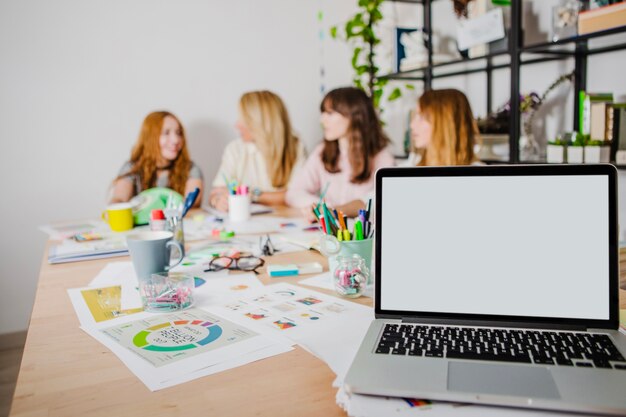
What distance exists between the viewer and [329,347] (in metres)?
0.77

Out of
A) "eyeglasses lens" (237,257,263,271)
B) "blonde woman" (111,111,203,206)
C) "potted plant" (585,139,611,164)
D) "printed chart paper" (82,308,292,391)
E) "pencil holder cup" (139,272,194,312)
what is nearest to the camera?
"printed chart paper" (82,308,292,391)

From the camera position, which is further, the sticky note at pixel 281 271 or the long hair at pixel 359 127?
the long hair at pixel 359 127

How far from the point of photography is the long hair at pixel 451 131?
2.05 metres

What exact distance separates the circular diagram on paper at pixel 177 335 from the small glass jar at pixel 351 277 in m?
0.26

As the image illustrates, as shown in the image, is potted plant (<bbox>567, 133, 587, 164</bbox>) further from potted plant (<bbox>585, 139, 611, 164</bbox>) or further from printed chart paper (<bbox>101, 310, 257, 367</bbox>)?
printed chart paper (<bbox>101, 310, 257, 367</bbox>)

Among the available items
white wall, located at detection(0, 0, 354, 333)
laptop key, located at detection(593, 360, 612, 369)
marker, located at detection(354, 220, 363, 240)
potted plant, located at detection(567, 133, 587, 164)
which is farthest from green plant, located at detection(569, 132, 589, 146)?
white wall, located at detection(0, 0, 354, 333)

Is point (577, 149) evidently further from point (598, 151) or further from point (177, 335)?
point (177, 335)

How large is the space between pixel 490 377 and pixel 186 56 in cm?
280

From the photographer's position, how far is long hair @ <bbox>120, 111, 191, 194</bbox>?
261 centimetres

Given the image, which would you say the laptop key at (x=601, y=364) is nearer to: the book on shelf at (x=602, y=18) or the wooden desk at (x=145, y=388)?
the wooden desk at (x=145, y=388)

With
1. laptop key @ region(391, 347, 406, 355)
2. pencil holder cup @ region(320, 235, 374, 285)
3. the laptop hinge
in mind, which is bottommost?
laptop key @ region(391, 347, 406, 355)

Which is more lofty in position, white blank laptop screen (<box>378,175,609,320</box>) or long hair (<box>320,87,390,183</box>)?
long hair (<box>320,87,390,183</box>)

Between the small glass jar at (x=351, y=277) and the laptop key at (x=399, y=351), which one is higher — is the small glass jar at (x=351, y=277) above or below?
above

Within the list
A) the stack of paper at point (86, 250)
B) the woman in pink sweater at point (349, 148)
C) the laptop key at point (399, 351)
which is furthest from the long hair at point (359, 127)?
the laptop key at point (399, 351)
